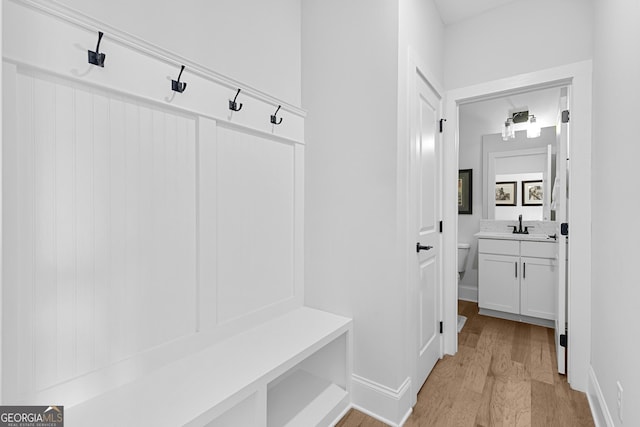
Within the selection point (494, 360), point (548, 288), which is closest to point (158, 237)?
point (494, 360)

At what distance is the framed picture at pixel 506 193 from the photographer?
3.80 m

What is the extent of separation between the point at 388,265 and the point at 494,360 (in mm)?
1450

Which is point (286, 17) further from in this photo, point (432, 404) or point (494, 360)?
point (494, 360)

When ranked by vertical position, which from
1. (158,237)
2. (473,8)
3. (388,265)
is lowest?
(388,265)

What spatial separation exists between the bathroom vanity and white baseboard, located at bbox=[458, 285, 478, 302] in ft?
1.72

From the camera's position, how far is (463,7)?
2.31 meters

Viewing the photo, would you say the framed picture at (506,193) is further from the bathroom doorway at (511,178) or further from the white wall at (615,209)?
the white wall at (615,209)

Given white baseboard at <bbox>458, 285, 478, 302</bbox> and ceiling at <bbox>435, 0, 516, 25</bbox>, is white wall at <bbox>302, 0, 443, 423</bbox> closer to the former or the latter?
ceiling at <bbox>435, 0, 516, 25</bbox>

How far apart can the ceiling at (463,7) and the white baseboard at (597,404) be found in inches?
101

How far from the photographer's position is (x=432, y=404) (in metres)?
1.87

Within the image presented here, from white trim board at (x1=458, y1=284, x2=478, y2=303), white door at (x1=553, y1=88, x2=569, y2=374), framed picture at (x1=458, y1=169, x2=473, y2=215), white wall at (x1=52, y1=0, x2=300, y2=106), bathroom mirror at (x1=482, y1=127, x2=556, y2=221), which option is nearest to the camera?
white wall at (x1=52, y1=0, x2=300, y2=106)

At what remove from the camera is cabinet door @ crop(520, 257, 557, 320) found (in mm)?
3047

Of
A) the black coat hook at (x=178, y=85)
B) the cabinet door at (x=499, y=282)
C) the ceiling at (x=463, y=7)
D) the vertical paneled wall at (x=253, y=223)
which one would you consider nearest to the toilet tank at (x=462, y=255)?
the cabinet door at (x=499, y=282)

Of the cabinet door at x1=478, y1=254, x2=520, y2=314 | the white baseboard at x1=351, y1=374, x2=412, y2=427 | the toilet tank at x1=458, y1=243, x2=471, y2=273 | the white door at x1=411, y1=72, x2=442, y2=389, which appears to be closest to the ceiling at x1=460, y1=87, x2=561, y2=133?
the white door at x1=411, y1=72, x2=442, y2=389
